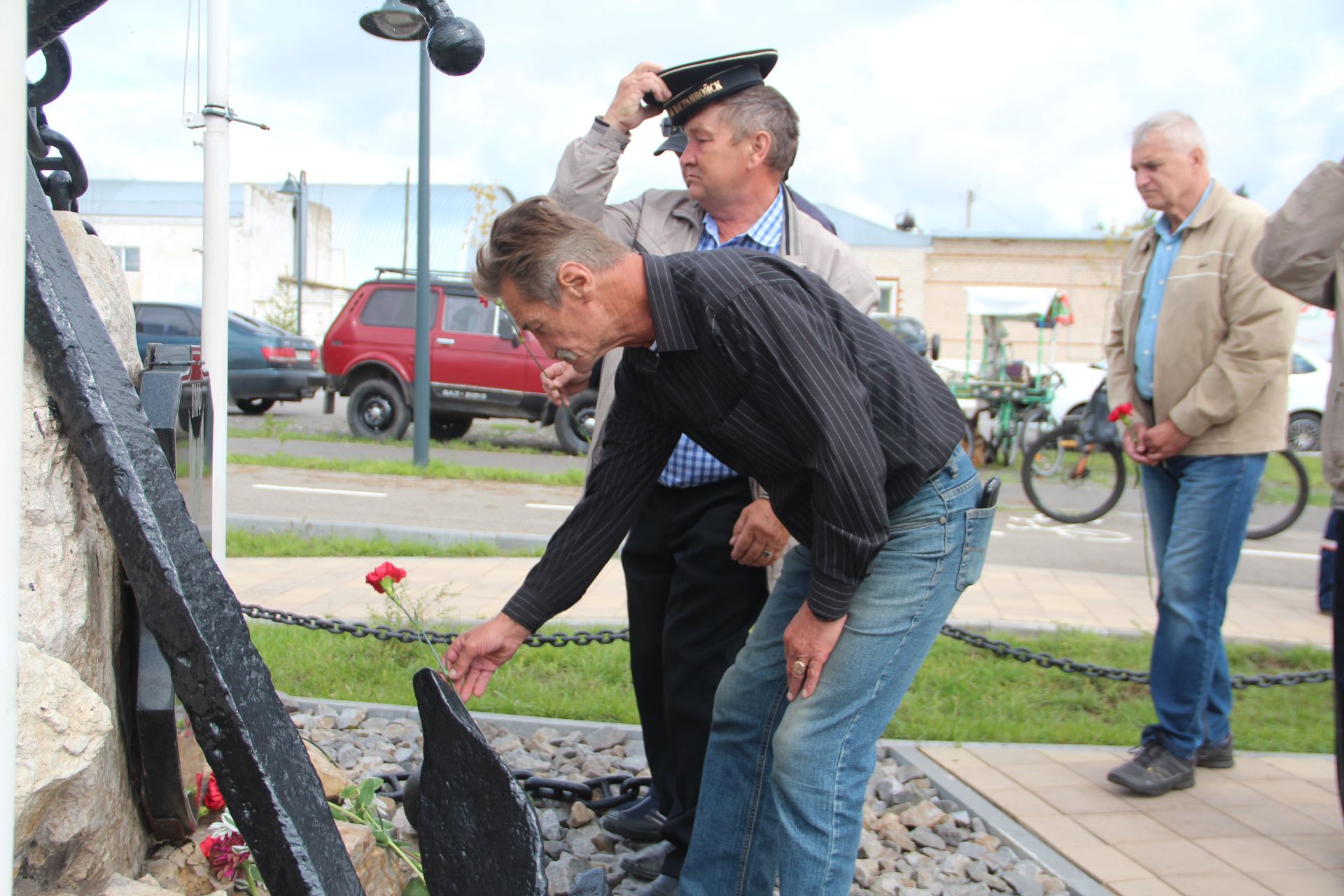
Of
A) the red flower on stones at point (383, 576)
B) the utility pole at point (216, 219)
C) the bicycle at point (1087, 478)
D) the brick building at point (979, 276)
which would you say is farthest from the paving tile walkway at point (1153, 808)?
the brick building at point (979, 276)

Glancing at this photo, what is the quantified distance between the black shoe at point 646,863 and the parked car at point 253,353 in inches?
582

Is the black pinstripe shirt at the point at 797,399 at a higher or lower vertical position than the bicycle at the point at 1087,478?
higher

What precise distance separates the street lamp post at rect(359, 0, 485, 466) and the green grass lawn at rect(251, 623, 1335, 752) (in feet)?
7.78

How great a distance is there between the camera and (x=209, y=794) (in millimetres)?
2383

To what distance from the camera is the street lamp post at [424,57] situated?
1776mm

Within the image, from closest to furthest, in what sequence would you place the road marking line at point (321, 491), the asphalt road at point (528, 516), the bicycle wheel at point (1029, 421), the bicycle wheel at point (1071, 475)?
the asphalt road at point (528, 516)
the road marking line at point (321, 491)
the bicycle wheel at point (1071, 475)
the bicycle wheel at point (1029, 421)

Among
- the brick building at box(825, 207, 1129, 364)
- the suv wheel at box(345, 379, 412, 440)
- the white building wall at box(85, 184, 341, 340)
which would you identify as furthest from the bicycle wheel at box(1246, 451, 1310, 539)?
the white building wall at box(85, 184, 341, 340)

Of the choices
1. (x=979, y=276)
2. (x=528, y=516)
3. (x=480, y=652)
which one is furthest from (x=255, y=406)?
(x=979, y=276)

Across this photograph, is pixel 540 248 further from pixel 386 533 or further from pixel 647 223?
pixel 386 533

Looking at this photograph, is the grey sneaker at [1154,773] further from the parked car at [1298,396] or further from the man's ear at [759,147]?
the parked car at [1298,396]

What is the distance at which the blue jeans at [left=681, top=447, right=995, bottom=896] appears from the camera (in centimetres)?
219

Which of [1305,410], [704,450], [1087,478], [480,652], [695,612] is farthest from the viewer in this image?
[1305,410]

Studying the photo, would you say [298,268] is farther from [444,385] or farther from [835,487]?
[835,487]

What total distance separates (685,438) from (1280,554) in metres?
8.02
